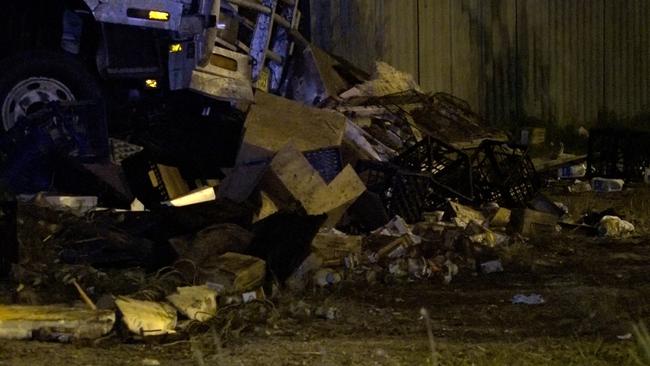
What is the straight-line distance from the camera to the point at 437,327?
6.26 metres

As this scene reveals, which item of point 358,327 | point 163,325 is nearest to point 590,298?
point 358,327

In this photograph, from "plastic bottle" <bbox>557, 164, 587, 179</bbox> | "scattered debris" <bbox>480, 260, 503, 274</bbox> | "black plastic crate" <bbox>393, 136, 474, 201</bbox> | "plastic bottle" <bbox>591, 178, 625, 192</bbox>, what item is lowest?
"scattered debris" <bbox>480, 260, 503, 274</bbox>

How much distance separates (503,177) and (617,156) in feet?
9.72

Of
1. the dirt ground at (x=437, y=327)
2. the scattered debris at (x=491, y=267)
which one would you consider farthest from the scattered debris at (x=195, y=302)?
the scattered debris at (x=491, y=267)

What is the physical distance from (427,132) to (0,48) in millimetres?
4363

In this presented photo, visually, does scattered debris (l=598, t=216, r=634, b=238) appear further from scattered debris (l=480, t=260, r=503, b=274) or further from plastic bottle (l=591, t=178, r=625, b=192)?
plastic bottle (l=591, t=178, r=625, b=192)

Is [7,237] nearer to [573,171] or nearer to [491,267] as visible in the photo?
[491,267]

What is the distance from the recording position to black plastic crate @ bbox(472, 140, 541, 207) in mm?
10070

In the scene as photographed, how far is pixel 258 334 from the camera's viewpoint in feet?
19.7

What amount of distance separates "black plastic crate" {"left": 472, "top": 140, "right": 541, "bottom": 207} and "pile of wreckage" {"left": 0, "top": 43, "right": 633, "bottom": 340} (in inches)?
0.6

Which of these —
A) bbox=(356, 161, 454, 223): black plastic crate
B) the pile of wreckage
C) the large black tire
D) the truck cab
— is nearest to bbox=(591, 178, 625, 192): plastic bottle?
the pile of wreckage

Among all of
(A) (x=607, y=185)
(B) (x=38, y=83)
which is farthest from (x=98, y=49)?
(A) (x=607, y=185)

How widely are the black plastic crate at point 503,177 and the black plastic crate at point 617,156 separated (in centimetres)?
244

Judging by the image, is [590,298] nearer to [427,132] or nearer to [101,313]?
[101,313]
